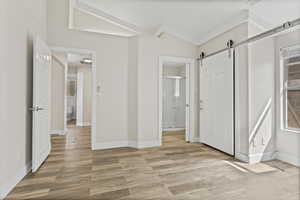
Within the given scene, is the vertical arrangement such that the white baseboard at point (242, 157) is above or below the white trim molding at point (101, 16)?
below

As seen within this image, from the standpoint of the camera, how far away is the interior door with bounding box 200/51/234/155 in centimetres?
322

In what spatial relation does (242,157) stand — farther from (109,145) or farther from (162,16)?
(162,16)

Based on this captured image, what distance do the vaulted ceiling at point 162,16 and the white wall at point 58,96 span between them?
165cm

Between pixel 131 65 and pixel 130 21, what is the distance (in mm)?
1063

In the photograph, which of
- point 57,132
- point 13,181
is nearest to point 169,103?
point 57,132

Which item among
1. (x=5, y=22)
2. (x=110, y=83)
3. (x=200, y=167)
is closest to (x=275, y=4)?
(x=200, y=167)

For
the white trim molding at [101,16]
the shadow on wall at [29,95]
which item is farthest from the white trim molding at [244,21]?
Result: the shadow on wall at [29,95]

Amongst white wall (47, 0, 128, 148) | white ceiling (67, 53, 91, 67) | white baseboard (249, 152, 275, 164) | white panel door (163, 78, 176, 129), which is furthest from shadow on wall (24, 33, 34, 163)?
white panel door (163, 78, 176, 129)

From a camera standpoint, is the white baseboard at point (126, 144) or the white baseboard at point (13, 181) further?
the white baseboard at point (126, 144)

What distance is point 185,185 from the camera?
6.77 ft

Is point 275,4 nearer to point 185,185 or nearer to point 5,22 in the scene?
point 185,185

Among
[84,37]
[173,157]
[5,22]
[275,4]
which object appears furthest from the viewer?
[84,37]

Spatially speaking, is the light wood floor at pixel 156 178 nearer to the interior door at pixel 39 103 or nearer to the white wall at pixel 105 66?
the interior door at pixel 39 103

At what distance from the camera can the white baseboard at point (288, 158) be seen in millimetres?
2689
